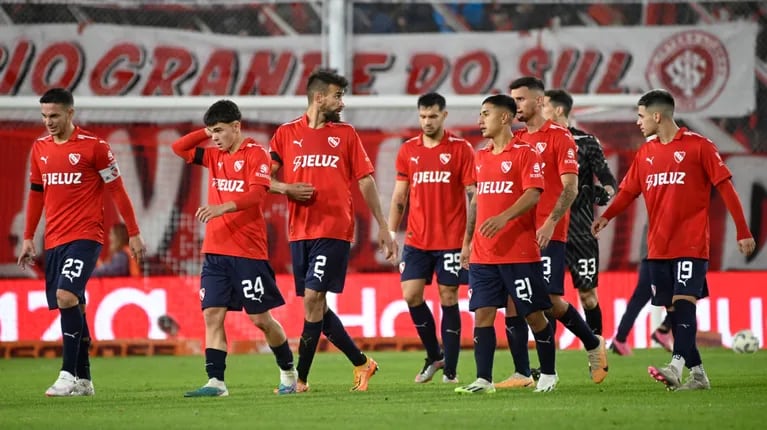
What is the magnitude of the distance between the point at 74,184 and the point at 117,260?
20.4 ft

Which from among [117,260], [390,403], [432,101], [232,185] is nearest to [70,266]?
[232,185]

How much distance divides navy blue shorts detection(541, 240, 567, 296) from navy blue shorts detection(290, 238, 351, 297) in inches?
57.1

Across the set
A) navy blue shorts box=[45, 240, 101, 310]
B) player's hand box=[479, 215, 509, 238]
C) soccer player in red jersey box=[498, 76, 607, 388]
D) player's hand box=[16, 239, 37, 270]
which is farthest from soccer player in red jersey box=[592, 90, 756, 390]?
player's hand box=[16, 239, 37, 270]

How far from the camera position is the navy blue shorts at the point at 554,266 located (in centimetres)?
1008

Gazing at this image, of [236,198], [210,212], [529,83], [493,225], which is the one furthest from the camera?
[529,83]

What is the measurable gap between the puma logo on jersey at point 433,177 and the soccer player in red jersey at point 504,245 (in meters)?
1.16

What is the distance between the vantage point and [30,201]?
1016cm

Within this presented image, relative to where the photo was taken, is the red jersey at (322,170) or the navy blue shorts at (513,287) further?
the red jersey at (322,170)

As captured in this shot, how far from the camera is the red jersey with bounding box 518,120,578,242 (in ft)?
33.0

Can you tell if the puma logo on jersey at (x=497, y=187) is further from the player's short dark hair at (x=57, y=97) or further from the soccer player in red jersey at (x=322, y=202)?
the player's short dark hair at (x=57, y=97)

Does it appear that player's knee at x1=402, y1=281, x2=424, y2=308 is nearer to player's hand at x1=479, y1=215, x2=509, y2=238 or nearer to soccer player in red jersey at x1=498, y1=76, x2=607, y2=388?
soccer player in red jersey at x1=498, y1=76, x2=607, y2=388

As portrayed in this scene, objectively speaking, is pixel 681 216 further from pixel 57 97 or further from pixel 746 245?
pixel 57 97

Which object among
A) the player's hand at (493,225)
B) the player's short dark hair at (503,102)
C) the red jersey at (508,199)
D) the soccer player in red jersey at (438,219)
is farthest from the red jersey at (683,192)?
the soccer player in red jersey at (438,219)

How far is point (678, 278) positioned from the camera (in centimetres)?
945
